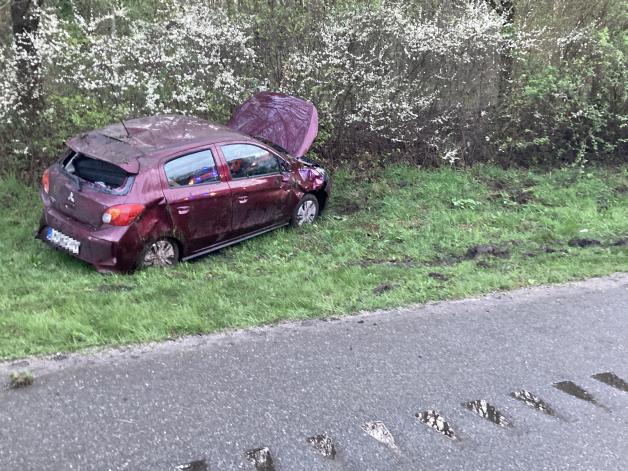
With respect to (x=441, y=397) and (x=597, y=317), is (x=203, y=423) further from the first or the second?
(x=597, y=317)

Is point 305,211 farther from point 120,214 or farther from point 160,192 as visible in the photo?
point 120,214

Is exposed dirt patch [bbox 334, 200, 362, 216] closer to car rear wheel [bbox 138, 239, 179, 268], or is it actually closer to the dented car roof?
the dented car roof

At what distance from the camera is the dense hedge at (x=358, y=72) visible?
8.81 m

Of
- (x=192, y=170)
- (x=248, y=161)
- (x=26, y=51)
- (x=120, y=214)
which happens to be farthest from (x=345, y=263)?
(x=26, y=51)

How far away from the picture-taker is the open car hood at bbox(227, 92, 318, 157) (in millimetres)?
8289

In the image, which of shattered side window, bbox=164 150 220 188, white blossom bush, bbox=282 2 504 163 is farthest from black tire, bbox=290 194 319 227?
white blossom bush, bbox=282 2 504 163

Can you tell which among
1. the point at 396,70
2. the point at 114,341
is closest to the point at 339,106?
the point at 396,70

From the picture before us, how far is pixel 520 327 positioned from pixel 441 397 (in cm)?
151

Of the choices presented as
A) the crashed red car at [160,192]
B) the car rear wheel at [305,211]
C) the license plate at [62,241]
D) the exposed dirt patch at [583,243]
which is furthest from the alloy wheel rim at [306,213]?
the exposed dirt patch at [583,243]

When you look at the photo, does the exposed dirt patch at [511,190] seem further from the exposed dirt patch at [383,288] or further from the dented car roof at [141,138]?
the dented car roof at [141,138]

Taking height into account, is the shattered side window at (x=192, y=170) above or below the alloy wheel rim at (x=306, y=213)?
above

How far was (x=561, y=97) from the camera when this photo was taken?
10.6 metres

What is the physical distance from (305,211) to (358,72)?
10.5ft

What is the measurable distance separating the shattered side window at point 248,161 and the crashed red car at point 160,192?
13 millimetres
